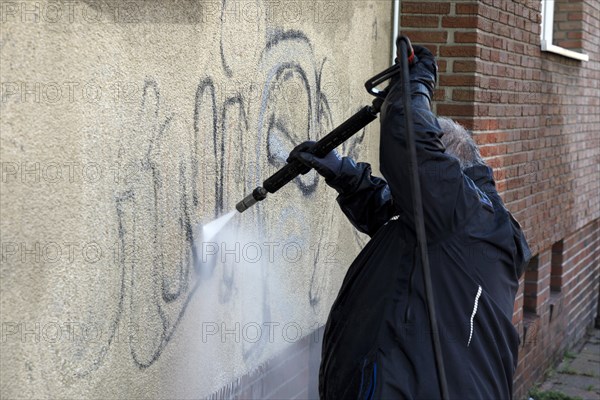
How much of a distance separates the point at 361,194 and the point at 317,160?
28 cm

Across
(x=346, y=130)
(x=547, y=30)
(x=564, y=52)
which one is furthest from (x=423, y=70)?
(x=564, y=52)

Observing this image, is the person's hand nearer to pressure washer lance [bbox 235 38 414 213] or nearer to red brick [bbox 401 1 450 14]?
pressure washer lance [bbox 235 38 414 213]

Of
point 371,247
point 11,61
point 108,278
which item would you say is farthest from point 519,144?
point 11,61

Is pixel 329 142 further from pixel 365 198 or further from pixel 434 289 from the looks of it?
pixel 434 289

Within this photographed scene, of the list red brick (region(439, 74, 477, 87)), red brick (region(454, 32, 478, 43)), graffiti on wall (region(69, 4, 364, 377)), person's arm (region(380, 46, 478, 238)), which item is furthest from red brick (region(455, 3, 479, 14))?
person's arm (region(380, 46, 478, 238))

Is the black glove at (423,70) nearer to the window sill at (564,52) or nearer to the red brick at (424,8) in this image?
the red brick at (424,8)

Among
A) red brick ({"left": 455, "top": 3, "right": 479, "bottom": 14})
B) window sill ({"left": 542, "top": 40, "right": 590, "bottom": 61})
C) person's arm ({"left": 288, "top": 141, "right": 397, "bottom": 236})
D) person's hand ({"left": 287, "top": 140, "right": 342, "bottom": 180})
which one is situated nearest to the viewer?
person's hand ({"left": 287, "top": 140, "right": 342, "bottom": 180})

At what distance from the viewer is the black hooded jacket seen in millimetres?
2787

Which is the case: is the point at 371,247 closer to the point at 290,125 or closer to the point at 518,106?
the point at 290,125

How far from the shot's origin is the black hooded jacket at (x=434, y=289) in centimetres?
279

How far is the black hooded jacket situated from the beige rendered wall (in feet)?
2.46

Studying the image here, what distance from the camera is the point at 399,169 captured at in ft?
9.13

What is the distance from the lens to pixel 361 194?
3.40m

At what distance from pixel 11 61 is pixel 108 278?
800 mm
